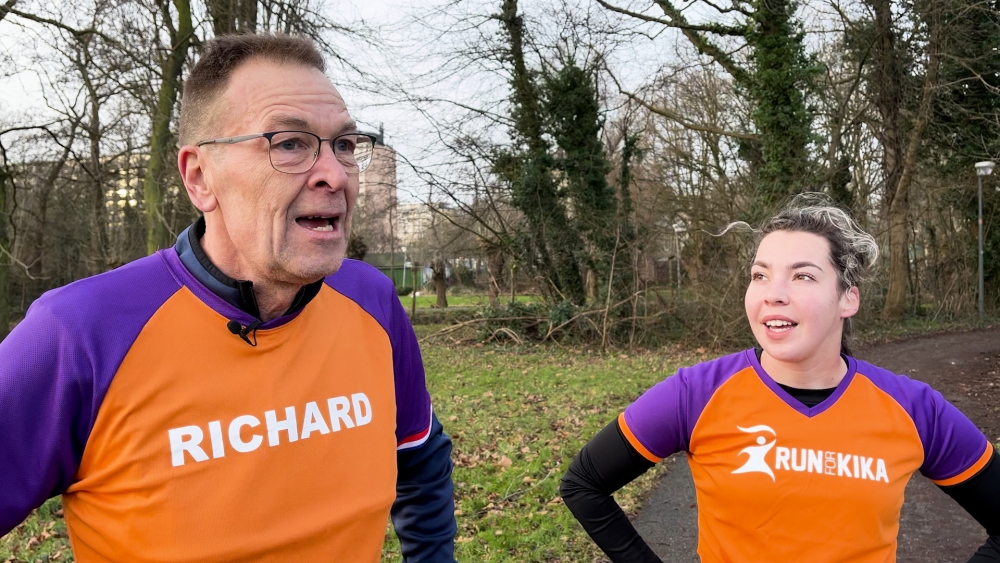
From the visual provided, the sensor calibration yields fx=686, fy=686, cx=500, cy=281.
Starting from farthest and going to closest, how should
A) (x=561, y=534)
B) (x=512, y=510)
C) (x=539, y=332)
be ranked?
(x=539, y=332) < (x=512, y=510) < (x=561, y=534)

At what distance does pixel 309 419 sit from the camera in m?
1.67

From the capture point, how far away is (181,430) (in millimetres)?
1490

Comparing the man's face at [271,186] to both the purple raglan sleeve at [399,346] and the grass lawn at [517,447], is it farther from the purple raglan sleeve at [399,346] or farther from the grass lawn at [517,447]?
the grass lawn at [517,447]

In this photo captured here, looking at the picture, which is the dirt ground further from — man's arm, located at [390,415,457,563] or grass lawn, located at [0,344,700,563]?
man's arm, located at [390,415,457,563]

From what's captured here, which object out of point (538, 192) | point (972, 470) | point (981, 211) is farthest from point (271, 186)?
point (981, 211)

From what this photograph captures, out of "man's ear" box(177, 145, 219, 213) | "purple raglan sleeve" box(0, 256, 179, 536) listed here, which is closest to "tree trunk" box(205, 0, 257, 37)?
"man's ear" box(177, 145, 219, 213)

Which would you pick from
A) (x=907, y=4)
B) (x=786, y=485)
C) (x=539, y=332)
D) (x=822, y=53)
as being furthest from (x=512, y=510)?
(x=822, y=53)

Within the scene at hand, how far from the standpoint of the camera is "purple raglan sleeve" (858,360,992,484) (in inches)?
82.5

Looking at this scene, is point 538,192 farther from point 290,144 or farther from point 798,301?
point 290,144

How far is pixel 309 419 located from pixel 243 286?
0.36 metres

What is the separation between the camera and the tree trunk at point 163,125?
12430 millimetres

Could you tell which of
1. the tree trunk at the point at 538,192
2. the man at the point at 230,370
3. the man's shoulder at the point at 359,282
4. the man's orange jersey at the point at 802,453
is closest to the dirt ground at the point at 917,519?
the man's orange jersey at the point at 802,453

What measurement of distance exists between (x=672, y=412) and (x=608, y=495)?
36cm

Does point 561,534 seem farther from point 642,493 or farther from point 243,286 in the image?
point 243,286
